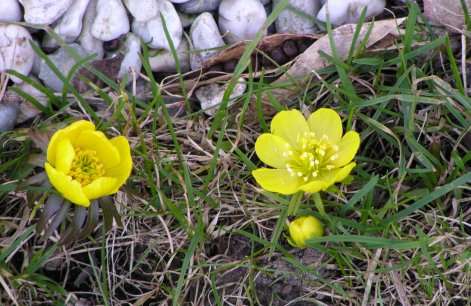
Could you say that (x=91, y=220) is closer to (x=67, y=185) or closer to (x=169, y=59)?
(x=67, y=185)

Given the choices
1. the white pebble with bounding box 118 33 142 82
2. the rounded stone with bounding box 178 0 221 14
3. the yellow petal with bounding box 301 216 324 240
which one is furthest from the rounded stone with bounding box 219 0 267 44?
the yellow petal with bounding box 301 216 324 240

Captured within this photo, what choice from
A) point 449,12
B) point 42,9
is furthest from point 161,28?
point 449,12

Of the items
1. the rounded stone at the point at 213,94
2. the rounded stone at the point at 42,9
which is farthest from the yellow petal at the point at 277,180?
the rounded stone at the point at 42,9

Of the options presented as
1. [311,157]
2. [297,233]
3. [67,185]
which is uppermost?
[67,185]

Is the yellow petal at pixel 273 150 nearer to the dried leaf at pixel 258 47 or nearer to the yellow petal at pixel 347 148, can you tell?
the yellow petal at pixel 347 148

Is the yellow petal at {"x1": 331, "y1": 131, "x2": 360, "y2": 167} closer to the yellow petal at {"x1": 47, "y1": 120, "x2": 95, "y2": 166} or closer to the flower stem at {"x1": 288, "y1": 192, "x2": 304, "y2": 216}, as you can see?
the flower stem at {"x1": 288, "y1": 192, "x2": 304, "y2": 216}

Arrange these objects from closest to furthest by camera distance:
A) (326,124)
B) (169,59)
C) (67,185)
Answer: (67,185) < (326,124) < (169,59)

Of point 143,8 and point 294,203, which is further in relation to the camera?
point 143,8
